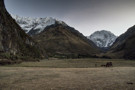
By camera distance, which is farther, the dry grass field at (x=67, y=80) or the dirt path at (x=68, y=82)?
the dry grass field at (x=67, y=80)

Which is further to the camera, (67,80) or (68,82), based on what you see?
(67,80)

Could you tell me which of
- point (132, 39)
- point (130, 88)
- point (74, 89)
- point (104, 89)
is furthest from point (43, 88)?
point (132, 39)

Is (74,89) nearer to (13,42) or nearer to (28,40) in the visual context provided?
(13,42)

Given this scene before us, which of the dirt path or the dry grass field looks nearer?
the dirt path

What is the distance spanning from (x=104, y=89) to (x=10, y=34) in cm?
7866

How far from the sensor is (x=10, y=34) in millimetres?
83688

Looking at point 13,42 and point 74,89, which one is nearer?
point 74,89

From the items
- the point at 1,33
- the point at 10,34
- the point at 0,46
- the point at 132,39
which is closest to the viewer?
the point at 0,46

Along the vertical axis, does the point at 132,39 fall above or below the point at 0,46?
above

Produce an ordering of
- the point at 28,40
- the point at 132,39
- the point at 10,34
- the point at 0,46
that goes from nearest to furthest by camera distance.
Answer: the point at 0,46 → the point at 10,34 → the point at 28,40 → the point at 132,39

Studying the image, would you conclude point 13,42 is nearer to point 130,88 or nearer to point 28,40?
point 28,40

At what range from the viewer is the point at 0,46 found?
6819 centimetres

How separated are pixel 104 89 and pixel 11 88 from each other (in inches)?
353

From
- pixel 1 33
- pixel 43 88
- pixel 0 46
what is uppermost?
pixel 1 33
